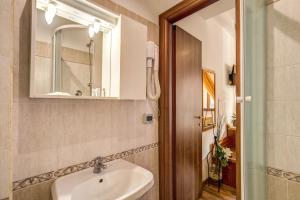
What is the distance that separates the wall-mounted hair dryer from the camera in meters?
1.31

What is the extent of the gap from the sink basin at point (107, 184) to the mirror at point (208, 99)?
4.92ft

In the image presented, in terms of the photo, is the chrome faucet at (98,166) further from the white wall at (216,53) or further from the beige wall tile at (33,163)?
the white wall at (216,53)

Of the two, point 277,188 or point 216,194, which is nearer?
point 277,188

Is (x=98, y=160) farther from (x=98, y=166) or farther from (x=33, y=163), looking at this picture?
(x=33, y=163)

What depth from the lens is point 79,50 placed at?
39.2 inches

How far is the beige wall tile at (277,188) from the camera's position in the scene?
0.92m

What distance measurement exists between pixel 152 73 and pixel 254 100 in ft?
2.64

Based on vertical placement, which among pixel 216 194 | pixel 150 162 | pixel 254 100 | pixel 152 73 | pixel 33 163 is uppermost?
pixel 152 73

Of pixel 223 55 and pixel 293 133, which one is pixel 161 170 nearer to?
pixel 293 133

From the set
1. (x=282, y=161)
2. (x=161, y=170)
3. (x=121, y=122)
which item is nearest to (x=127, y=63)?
(x=121, y=122)

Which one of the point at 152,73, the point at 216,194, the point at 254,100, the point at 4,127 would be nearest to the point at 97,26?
the point at 152,73

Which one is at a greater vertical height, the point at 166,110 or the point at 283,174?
the point at 166,110

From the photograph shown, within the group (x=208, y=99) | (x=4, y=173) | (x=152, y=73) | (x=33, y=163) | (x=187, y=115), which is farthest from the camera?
(x=208, y=99)

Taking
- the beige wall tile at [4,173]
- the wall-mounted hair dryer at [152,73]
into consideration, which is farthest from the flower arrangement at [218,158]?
the beige wall tile at [4,173]
